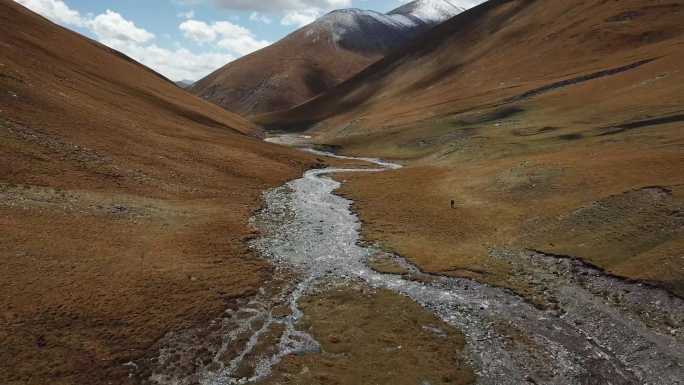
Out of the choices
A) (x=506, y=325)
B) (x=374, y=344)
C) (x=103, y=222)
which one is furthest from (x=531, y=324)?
(x=103, y=222)

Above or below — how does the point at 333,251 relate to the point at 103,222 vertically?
below

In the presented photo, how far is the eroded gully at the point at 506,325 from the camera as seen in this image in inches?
1018

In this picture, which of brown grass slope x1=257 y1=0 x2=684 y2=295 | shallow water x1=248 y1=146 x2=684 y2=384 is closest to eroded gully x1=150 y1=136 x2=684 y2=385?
shallow water x1=248 y1=146 x2=684 y2=384

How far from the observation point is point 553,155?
233ft

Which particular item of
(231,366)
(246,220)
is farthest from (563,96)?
(231,366)

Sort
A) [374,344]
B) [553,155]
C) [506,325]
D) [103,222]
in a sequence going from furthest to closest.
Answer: [553,155] → [103,222] → [506,325] → [374,344]

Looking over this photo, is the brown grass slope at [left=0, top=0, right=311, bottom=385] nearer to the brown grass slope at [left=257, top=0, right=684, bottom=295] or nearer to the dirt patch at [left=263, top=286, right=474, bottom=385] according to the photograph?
the dirt patch at [left=263, top=286, right=474, bottom=385]

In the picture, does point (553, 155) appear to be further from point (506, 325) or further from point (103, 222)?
point (103, 222)

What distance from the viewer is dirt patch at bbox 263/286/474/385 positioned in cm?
2553

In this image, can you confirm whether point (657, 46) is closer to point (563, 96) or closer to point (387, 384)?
point (563, 96)

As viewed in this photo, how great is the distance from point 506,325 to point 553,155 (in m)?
49.7

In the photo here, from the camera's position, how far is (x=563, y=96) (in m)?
107

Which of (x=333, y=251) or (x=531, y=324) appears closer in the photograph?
(x=531, y=324)

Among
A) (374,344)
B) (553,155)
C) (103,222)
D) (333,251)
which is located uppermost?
(553,155)
